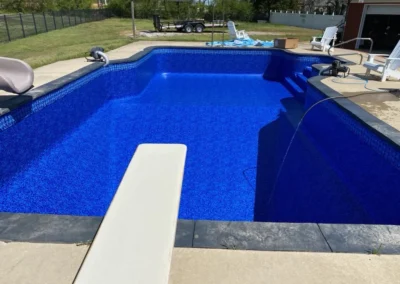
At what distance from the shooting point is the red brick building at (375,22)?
1153 centimetres

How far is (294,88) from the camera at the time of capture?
838 centimetres

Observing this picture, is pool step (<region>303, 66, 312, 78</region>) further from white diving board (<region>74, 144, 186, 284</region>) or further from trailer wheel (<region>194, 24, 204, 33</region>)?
trailer wheel (<region>194, 24, 204, 33</region>)

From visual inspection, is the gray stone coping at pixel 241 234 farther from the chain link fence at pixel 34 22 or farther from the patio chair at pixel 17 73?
the chain link fence at pixel 34 22

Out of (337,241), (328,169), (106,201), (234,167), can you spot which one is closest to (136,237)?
(337,241)

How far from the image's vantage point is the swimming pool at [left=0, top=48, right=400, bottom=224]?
357cm

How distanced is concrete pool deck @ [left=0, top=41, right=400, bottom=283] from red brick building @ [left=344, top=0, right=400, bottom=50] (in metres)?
12.5

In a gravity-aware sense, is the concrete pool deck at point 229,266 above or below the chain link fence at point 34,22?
below

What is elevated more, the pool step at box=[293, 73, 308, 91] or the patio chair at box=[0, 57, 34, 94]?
the patio chair at box=[0, 57, 34, 94]

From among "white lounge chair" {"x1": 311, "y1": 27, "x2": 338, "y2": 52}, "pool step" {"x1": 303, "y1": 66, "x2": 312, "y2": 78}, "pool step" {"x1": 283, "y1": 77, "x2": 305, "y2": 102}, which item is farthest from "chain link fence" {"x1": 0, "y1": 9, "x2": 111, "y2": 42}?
"white lounge chair" {"x1": 311, "y1": 27, "x2": 338, "y2": 52}

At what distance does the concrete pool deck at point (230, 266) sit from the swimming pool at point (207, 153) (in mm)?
1427

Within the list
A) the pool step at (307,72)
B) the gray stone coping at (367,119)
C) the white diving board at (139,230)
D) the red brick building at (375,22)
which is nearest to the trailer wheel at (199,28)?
the red brick building at (375,22)

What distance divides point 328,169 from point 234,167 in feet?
4.33

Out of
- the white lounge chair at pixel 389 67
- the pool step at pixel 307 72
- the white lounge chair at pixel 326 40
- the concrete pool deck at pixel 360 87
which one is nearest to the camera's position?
the concrete pool deck at pixel 360 87

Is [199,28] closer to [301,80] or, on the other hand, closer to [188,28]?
[188,28]
